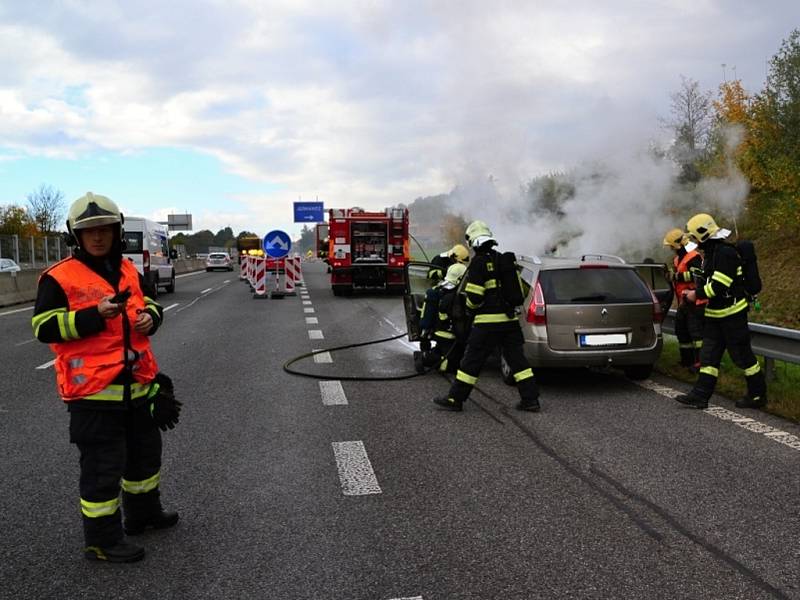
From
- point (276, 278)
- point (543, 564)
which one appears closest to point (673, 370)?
point (543, 564)

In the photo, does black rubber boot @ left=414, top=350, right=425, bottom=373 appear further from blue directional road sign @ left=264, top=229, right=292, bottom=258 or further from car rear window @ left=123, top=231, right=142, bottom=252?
car rear window @ left=123, top=231, right=142, bottom=252

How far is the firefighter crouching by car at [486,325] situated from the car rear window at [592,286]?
853 millimetres

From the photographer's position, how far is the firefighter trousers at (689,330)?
315 inches

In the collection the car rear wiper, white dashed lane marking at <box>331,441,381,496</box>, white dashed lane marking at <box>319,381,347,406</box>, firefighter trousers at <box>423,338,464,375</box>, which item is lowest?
white dashed lane marking at <box>319,381,347,406</box>

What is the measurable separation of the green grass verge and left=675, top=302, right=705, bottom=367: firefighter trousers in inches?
6.5

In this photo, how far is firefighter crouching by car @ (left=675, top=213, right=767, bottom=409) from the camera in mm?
6461

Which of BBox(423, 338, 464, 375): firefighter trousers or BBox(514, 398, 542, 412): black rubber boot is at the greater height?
BBox(423, 338, 464, 375): firefighter trousers

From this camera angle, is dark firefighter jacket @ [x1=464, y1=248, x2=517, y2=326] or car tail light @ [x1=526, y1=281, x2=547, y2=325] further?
car tail light @ [x1=526, y1=281, x2=547, y2=325]

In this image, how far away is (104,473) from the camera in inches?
134

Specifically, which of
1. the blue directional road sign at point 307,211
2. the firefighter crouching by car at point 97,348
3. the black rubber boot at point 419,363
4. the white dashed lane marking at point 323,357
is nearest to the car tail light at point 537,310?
the black rubber boot at point 419,363

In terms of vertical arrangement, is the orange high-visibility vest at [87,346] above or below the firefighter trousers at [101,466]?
above

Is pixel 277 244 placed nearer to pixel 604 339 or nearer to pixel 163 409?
pixel 604 339

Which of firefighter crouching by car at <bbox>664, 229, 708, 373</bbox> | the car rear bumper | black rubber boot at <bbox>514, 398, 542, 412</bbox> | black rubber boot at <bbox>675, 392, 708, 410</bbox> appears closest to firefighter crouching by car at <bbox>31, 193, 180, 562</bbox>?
black rubber boot at <bbox>514, 398, 542, 412</bbox>

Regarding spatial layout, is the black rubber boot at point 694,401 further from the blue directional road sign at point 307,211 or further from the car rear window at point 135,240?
the blue directional road sign at point 307,211
